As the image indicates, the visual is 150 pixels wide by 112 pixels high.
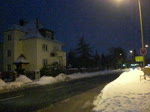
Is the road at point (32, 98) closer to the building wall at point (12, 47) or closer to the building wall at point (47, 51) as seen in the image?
the building wall at point (47, 51)

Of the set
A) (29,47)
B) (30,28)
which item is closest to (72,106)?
(29,47)

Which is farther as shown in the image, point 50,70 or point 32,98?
point 50,70

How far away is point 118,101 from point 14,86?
1564cm

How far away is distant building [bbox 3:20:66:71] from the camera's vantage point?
40.1 m

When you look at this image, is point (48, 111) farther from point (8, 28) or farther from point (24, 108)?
point (8, 28)

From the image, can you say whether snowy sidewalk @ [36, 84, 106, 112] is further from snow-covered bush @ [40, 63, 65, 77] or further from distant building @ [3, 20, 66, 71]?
distant building @ [3, 20, 66, 71]

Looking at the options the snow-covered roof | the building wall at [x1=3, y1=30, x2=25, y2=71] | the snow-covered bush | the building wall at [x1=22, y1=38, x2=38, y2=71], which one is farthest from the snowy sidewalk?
the building wall at [x1=3, y1=30, x2=25, y2=71]

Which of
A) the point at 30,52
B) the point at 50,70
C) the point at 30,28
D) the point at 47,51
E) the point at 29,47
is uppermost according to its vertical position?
the point at 30,28

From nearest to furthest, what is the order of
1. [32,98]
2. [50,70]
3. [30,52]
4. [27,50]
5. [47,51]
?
[32,98], [50,70], [30,52], [27,50], [47,51]

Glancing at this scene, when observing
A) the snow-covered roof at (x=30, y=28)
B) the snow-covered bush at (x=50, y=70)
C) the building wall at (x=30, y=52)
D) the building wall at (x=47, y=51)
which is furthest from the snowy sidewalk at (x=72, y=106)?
the snow-covered roof at (x=30, y=28)

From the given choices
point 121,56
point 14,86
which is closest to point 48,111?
point 14,86

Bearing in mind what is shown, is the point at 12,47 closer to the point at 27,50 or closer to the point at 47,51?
the point at 27,50

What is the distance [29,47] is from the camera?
133ft

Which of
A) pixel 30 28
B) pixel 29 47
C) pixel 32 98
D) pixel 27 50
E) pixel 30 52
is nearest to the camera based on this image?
pixel 32 98
